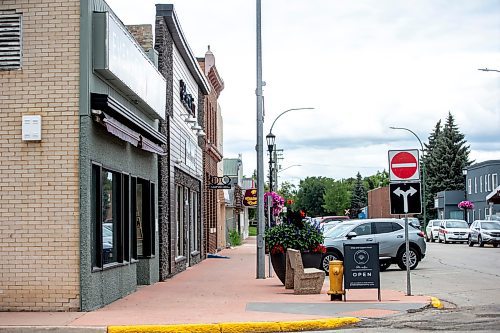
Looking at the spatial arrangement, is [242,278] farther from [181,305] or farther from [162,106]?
[181,305]

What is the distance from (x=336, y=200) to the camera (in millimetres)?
133375

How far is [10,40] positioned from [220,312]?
619 cm

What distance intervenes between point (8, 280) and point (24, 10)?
4868mm

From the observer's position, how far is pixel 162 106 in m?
21.5

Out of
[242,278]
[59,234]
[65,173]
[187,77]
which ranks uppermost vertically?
[187,77]

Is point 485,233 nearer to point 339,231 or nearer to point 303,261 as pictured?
point 339,231

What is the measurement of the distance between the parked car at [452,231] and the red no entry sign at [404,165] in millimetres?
36175

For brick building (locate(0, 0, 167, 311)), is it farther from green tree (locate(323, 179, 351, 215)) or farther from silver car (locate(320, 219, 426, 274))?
green tree (locate(323, 179, 351, 215))

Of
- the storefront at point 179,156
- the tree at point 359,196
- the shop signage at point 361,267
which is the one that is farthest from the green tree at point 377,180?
the shop signage at point 361,267

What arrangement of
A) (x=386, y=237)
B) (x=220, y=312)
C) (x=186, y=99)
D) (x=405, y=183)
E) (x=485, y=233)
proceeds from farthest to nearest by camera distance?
(x=485, y=233)
(x=186, y=99)
(x=386, y=237)
(x=405, y=183)
(x=220, y=312)

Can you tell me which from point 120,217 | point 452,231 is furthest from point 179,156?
point 452,231

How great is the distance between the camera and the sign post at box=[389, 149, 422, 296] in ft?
52.6

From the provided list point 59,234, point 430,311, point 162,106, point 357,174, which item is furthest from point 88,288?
point 357,174

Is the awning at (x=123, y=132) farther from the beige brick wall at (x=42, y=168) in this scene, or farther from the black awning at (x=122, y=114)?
the beige brick wall at (x=42, y=168)
